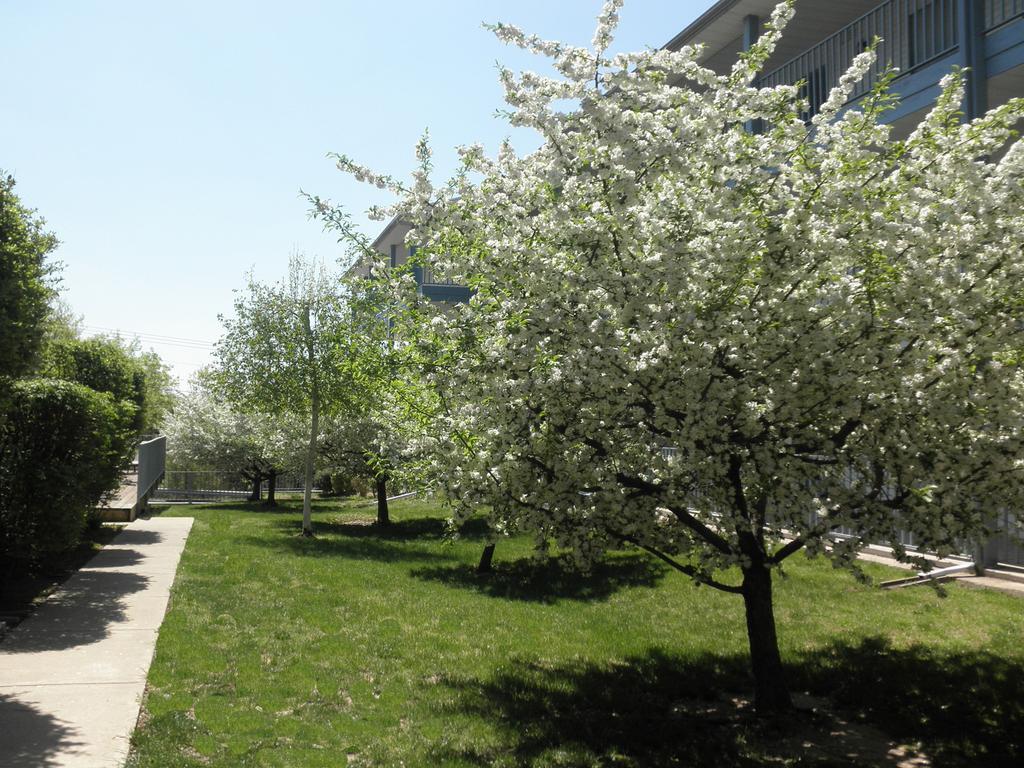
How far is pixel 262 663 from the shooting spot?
7957 millimetres

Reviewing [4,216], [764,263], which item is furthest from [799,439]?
[4,216]

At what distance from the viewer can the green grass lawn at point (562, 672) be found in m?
5.97

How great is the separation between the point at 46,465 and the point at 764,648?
28.1 feet

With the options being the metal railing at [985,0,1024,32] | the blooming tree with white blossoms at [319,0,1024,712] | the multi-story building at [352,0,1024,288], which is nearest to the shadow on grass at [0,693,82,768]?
the blooming tree with white blossoms at [319,0,1024,712]

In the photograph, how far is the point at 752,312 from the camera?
5.61m

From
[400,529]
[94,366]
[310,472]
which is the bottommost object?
[400,529]

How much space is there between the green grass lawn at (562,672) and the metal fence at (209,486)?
2434 centimetres

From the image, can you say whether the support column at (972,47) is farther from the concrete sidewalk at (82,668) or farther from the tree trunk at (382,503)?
the tree trunk at (382,503)

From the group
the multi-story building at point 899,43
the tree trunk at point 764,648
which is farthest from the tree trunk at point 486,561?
the tree trunk at point 764,648

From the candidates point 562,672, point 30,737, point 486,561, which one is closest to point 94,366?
point 486,561

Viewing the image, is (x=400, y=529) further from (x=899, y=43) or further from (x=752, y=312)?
(x=752, y=312)

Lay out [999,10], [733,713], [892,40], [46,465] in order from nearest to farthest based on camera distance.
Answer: [733,713] < [46,465] < [999,10] < [892,40]

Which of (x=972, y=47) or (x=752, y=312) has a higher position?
(x=972, y=47)

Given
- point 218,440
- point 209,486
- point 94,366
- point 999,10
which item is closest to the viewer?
point 999,10
